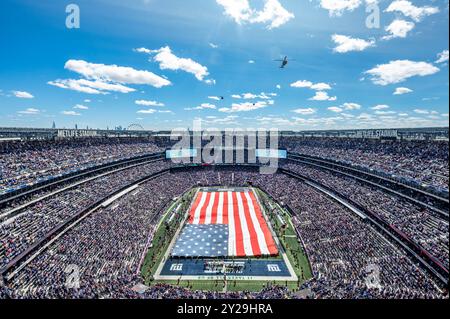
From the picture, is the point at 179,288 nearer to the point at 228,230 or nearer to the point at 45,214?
the point at 228,230

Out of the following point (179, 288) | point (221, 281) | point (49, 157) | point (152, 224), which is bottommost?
point (221, 281)

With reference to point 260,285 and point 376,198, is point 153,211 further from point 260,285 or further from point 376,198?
point 376,198

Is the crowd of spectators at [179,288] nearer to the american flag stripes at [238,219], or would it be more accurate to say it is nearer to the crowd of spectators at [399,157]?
the american flag stripes at [238,219]

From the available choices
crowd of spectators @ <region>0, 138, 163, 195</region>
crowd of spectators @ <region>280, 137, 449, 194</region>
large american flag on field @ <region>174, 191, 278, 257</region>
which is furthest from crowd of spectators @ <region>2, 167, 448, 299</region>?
crowd of spectators @ <region>0, 138, 163, 195</region>

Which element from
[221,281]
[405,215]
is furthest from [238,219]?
[405,215]

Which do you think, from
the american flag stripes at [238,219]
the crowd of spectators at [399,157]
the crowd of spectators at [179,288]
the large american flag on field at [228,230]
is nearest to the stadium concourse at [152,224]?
the crowd of spectators at [179,288]

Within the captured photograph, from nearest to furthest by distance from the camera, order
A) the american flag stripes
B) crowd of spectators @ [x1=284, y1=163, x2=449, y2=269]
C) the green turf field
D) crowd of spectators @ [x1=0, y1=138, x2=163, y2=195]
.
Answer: crowd of spectators @ [x1=284, y1=163, x2=449, y2=269] < the green turf field < the american flag stripes < crowd of spectators @ [x1=0, y1=138, x2=163, y2=195]

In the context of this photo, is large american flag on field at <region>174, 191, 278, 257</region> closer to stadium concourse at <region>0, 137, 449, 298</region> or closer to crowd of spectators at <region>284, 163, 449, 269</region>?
stadium concourse at <region>0, 137, 449, 298</region>
